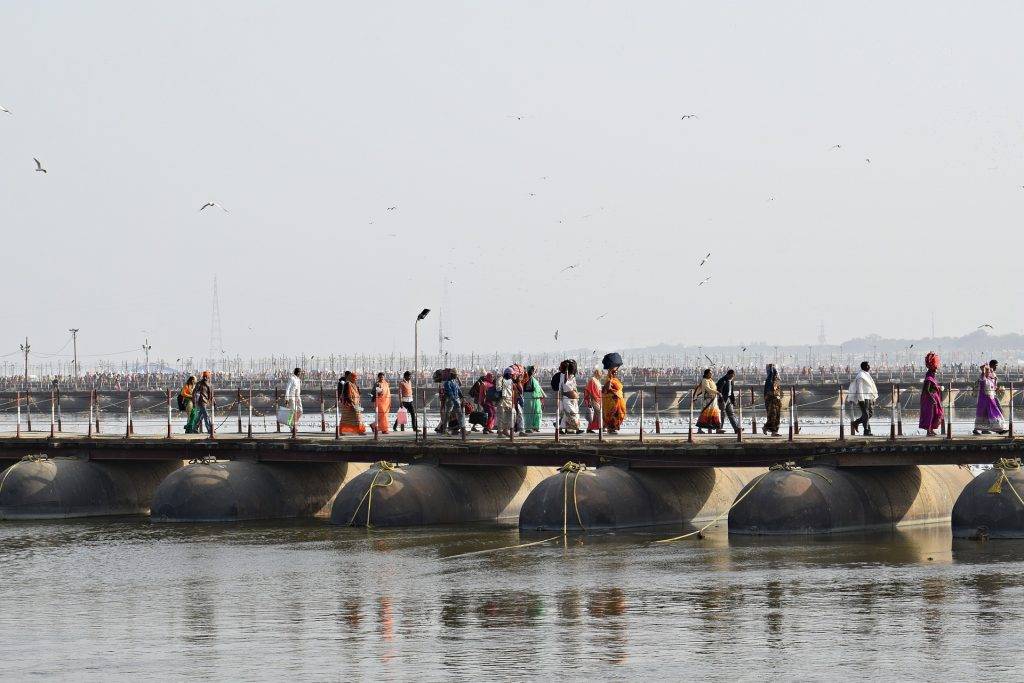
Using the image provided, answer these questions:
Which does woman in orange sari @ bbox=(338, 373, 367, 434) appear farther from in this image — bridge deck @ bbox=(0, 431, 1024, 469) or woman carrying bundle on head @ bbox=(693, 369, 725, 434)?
woman carrying bundle on head @ bbox=(693, 369, 725, 434)

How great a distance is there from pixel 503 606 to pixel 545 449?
11.8 m

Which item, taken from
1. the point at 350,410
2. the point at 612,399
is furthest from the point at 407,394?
the point at 612,399

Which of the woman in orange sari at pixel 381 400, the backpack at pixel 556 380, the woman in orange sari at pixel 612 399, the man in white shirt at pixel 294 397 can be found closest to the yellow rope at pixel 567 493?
the backpack at pixel 556 380

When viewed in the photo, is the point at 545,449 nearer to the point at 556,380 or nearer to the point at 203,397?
the point at 556,380

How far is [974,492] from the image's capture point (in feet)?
116

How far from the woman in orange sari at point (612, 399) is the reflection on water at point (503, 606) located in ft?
19.5

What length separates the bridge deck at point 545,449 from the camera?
3584 cm

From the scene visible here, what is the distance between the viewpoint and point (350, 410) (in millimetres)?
45500

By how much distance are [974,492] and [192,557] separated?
17.0 meters

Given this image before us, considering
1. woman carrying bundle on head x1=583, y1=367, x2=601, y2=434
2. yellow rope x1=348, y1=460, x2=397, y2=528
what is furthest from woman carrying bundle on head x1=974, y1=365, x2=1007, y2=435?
yellow rope x1=348, y1=460, x2=397, y2=528

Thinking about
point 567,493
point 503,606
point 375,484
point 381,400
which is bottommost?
point 503,606

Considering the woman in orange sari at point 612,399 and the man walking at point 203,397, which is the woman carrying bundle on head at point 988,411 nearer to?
the woman in orange sari at point 612,399

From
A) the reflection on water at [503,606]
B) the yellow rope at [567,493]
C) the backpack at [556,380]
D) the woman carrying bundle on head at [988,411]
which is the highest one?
the backpack at [556,380]

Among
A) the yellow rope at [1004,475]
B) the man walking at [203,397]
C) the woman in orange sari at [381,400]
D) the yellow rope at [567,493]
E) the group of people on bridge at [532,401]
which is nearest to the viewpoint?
the yellow rope at [1004,475]
